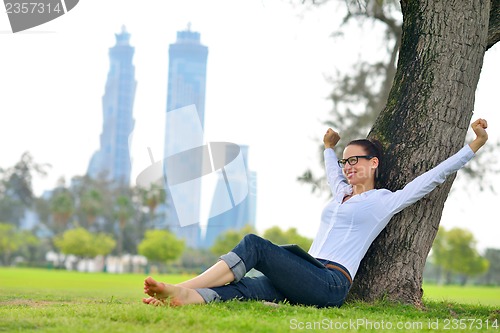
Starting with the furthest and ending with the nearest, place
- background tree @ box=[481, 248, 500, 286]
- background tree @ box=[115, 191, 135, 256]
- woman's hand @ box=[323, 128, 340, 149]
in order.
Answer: background tree @ box=[115, 191, 135, 256]
background tree @ box=[481, 248, 500, 286]
woman's hand @ box=[323, 128, 340, 149]

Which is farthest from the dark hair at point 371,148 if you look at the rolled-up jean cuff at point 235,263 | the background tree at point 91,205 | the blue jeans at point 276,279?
the background tree at point 91,205

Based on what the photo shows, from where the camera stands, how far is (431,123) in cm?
452

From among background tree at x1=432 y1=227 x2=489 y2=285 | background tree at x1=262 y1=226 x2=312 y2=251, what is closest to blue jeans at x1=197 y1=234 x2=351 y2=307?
background tree at x1=262 y1=226 x2=312 y2=251

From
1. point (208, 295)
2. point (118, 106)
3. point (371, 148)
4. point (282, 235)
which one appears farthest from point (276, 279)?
point (118, 106)

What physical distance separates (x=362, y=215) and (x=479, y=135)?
33.8 inches

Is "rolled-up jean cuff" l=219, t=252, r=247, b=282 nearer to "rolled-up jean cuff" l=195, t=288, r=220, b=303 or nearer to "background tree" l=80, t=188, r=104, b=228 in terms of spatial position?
"rolled-up jean cuff" l=195, t=288, r=220, b=303

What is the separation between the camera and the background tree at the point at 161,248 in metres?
51.1

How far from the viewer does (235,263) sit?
359 cm

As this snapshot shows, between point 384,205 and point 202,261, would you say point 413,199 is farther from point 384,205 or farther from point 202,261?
point 202,261

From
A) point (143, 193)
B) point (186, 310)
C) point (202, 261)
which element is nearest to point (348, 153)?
point (186, 310)

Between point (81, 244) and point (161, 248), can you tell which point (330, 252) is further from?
point (81, 244)

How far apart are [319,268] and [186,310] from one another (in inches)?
34.5

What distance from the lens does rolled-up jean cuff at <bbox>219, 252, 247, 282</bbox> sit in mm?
3578

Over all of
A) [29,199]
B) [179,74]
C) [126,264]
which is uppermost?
[179,74]
